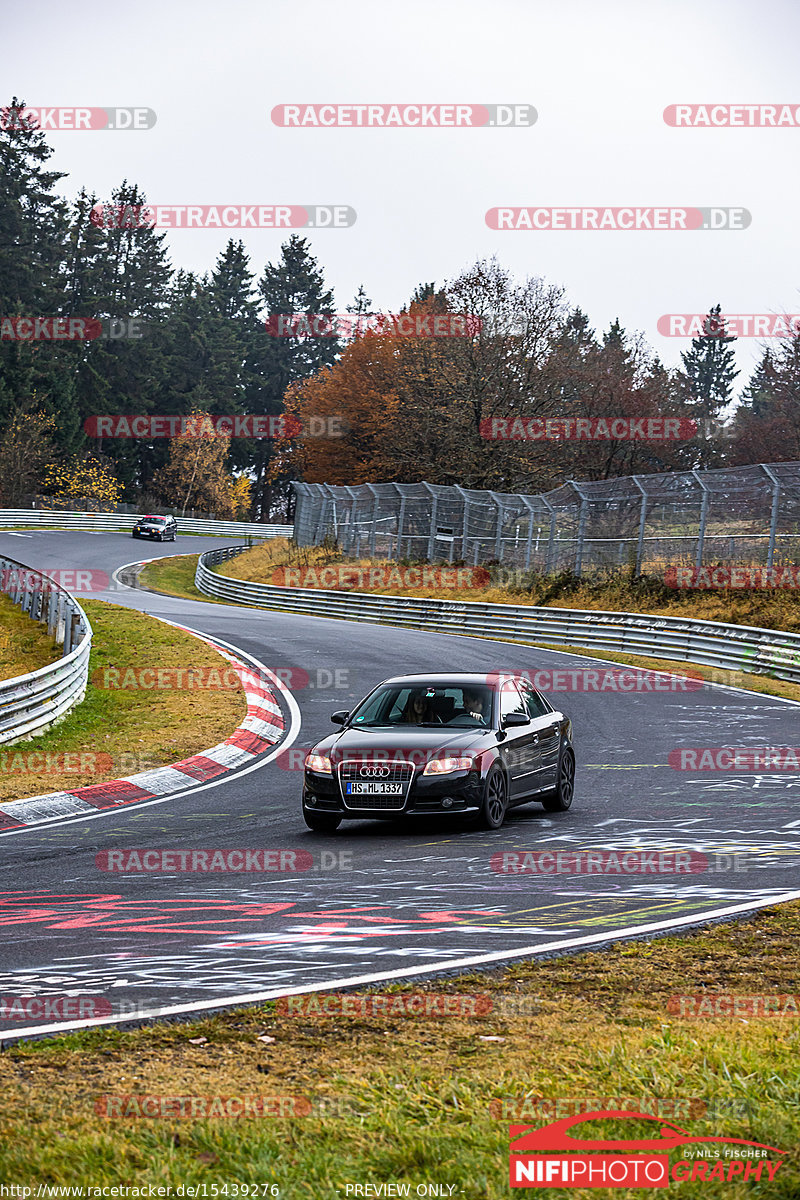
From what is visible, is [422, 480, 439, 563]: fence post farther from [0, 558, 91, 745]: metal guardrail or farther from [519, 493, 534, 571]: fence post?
[0, 558, 91, 745]: metal guardrail

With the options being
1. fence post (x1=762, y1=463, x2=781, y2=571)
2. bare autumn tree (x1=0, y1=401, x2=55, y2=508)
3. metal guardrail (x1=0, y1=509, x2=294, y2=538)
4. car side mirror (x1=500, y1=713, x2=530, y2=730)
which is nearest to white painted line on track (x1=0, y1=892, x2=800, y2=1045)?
car side mirror (x1=500, y1=713, x2=530, y2=730)

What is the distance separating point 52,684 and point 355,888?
9774mm

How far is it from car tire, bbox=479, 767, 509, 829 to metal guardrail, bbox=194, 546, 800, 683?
577 inches

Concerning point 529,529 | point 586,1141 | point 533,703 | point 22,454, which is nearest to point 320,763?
point 533,703

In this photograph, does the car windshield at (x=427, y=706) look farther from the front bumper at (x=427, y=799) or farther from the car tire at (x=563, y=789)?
the car tire at (x=563, y=789)

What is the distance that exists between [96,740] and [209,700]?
3911mm

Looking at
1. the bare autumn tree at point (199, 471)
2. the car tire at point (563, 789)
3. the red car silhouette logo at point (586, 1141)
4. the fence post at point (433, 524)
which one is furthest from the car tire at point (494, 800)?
the bare autumn tree at point (199, 471)

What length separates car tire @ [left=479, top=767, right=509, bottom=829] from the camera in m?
11.3

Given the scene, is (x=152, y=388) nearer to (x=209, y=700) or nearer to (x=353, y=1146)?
(x=209, y=700)

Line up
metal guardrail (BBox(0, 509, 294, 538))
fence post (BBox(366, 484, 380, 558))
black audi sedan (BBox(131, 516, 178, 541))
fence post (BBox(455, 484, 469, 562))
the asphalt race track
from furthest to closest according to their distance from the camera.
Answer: metal guardrail (BBox(0, 509, 294, 538)), black audi sedan (BBox(131, 516, 178, 541)), fence post (BBox(366, 484, 380, 558)), fence post (BBox(455, 484, 469, 562)), the asphalt race track

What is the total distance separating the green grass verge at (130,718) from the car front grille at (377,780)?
4.15m

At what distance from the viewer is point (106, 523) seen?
7900cm

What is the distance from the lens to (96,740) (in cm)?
1727

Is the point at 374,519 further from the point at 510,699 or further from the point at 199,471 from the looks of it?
the point at 199,471
